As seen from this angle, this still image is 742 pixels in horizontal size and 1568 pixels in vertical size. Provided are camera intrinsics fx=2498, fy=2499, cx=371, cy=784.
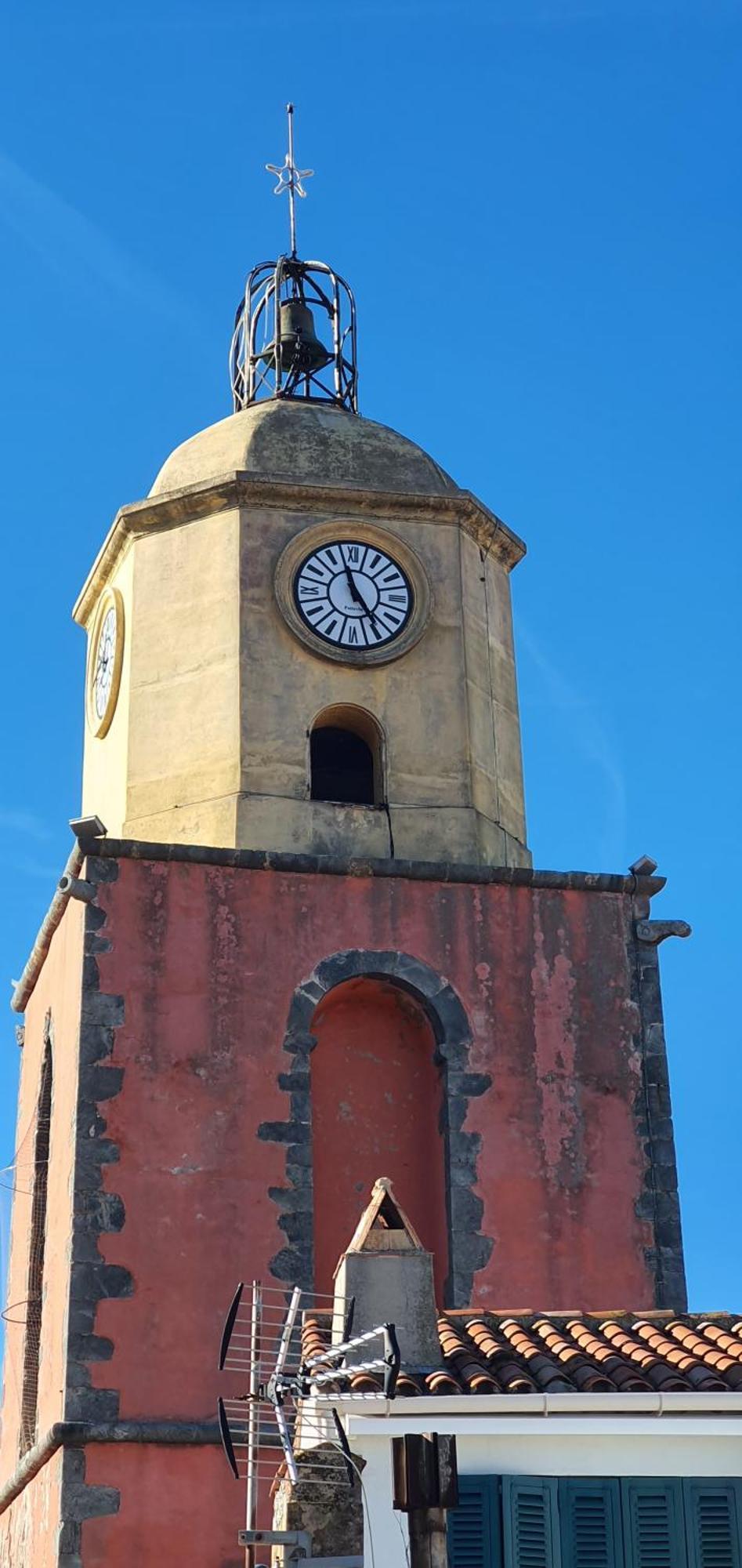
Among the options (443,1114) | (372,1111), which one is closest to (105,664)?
(372,1111)

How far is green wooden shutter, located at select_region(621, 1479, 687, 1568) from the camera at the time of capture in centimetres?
1406

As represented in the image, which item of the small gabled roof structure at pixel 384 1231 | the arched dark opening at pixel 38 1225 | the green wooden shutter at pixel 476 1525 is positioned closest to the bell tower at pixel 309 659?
the arched dark opening at pixel 38 1225

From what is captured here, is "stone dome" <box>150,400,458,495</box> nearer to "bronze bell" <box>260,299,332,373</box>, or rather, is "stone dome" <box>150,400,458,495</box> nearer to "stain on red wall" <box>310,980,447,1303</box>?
"bronze bell" <box>260,299,332,373</box>

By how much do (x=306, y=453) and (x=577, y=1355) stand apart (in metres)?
11.2

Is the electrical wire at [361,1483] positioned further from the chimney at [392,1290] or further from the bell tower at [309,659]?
the bell tower at [309,659]

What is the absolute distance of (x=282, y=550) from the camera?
894 inches

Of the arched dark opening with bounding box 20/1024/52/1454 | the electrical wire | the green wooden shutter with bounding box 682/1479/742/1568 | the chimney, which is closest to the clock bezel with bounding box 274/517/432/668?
the arched dark opening with bounding box 20/1024/52/1454

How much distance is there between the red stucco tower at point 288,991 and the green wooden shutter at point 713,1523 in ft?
18.5

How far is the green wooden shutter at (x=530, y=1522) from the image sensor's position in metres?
14.0

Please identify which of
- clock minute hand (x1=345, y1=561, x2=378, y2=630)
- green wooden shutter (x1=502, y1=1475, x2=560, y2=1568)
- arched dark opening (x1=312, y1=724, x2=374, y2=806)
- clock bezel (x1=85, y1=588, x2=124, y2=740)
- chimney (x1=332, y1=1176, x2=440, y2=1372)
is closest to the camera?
green wooden shutter (x1=502, y1=1475, x2=560, y2=1568)

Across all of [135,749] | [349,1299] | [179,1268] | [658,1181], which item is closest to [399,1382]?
[349,1299]

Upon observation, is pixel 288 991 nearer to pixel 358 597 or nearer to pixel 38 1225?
pixel 38 1225

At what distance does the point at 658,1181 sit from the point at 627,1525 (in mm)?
7109

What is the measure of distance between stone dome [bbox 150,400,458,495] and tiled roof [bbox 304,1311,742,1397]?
31.1ft
